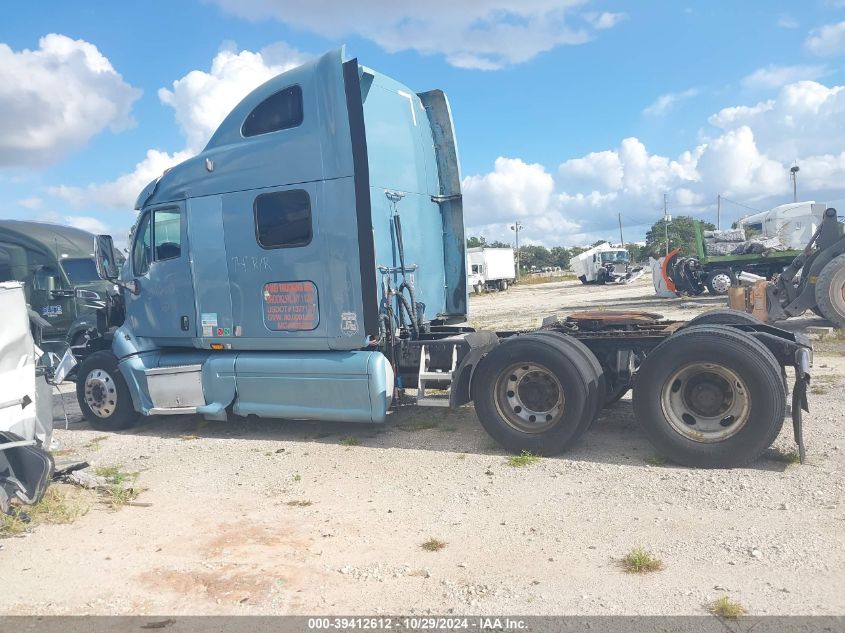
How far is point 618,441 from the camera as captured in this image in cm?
664

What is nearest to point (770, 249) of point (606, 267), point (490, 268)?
point (606, 267)

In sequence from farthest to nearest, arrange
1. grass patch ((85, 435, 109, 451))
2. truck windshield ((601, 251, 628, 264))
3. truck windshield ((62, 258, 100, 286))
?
truck windshield ((601, 251, 628, 264))
truck windshield ((62, 258, 100, 286))
grass patch ((85, 435, 109, 451))

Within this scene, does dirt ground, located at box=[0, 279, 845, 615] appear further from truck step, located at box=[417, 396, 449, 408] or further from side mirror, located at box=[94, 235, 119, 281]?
side mirror, located at box=[94, 235, 119, 281]

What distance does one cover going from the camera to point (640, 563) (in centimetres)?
402

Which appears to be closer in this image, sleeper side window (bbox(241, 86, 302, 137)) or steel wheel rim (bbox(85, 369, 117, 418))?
sleeper side window (bbox(241, 86, 302, 137))

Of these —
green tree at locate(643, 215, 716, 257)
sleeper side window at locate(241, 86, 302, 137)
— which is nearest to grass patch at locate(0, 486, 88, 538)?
sleeper side window at locate(241, 86, 302, 137)

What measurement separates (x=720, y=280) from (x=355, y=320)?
779 inches

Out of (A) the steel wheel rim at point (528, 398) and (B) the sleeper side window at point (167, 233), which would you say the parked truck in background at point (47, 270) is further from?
(A) the steel wheel rim at point (528, 398)

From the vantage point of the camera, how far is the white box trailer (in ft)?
155

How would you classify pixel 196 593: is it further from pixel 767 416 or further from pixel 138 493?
pixel 767 416

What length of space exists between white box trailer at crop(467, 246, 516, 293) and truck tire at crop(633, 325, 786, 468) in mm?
39373

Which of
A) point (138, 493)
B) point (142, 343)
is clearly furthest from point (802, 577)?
point (142, 343)

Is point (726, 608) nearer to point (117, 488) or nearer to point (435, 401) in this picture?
point (435, 401)

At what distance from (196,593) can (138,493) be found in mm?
2217
